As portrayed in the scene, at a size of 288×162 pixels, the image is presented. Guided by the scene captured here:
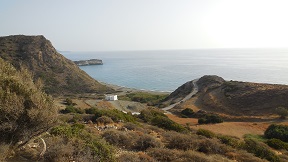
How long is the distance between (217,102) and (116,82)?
74.6m

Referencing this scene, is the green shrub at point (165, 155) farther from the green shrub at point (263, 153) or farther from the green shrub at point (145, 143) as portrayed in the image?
the green shrub at point (263, 153)

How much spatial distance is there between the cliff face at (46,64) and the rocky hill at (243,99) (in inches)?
1621

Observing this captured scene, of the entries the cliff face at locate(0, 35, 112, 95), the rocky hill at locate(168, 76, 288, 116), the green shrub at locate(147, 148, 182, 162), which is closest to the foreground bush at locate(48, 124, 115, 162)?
the green shrub at locate(147, 148, 182, 162)

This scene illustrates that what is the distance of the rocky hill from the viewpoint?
1496 inches

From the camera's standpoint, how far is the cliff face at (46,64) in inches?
2922

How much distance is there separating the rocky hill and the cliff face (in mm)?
41184

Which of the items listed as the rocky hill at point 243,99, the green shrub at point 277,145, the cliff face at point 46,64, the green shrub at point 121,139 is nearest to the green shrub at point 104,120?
the green shrub at point 121,139

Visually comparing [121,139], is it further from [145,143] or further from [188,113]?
[188,113]

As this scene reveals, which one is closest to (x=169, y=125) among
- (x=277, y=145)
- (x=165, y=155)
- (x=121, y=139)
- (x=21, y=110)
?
(x=277, y=145)

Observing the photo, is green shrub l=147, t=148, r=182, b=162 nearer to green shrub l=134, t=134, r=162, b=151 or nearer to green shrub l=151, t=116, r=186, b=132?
green shrub l=134, t=134, r=162, b=151

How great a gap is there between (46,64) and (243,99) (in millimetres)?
62737

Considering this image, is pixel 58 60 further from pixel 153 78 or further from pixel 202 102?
pixel 202 102

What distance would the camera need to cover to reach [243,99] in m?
42.9

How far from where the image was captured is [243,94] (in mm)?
45000
